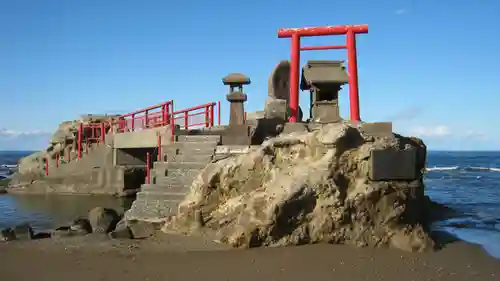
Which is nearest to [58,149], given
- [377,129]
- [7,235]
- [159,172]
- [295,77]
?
[295,77]

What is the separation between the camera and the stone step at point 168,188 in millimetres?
9453

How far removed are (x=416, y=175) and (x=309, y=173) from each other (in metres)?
1.96

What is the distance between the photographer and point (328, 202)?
23.5 ft

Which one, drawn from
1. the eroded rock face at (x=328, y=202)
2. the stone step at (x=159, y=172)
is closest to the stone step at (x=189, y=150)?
the stone step at (x=159, y=172)

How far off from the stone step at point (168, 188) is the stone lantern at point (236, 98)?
9.07 ft

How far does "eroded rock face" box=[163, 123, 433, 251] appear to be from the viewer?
7109 mm

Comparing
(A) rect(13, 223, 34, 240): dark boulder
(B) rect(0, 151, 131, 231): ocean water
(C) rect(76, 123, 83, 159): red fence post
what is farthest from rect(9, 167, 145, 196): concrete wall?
(A) rect(13, 223, 34, 240): dark boulder

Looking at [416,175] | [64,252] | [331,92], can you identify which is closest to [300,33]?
[331,92]

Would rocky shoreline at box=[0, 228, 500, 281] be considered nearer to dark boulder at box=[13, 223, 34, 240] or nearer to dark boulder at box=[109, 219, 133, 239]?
dark boulder at box=[109, 219, 133, 239]

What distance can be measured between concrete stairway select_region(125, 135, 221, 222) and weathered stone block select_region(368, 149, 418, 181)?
407 cm

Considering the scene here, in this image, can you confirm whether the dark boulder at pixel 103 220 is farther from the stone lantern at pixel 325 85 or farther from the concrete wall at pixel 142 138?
the stone lantern at pixel 325 85

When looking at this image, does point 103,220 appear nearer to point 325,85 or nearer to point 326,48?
point 325,85

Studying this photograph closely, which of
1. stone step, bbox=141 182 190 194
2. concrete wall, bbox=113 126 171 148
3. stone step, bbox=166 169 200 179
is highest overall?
concrete wall, bbox=113 126 171 148

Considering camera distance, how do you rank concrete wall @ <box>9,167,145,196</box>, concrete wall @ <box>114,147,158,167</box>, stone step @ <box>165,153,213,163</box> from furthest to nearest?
concrete wall @ <box>114,147,158,167</box> → concrete wall @ <box>9,167,145,196</box> → stone step @ <box>165,153,213,163</box>
